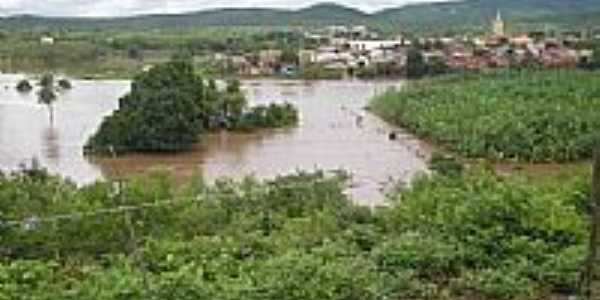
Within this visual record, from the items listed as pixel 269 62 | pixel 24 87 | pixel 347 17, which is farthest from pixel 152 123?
pixel 347 17

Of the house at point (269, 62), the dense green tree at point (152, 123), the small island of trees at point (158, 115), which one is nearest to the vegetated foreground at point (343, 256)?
the small island of trees at point (158, 115)

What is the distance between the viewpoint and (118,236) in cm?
1185

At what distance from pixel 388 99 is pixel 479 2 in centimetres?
10167

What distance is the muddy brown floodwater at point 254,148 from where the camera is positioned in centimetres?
2447

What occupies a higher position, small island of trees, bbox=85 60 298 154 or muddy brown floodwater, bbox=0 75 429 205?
small island of trees, bbox=85 60 298 154

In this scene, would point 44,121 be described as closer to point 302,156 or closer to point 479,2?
point 302,156

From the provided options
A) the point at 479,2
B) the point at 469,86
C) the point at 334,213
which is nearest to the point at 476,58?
the point at 469,86

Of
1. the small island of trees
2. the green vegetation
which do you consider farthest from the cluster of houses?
the small island of trees

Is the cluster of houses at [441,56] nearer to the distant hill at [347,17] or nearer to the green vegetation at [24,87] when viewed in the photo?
the green vegetation at [24,87]

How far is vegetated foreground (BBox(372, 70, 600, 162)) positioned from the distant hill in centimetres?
7151

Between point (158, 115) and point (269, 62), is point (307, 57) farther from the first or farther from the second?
point (158, 115)

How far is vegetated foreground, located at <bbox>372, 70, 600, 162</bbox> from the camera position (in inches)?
1037

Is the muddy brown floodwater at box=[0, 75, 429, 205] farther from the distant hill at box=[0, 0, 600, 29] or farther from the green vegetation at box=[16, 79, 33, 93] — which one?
the distant hill at box=[0, 0, 600, 29]

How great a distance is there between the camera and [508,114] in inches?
1177
